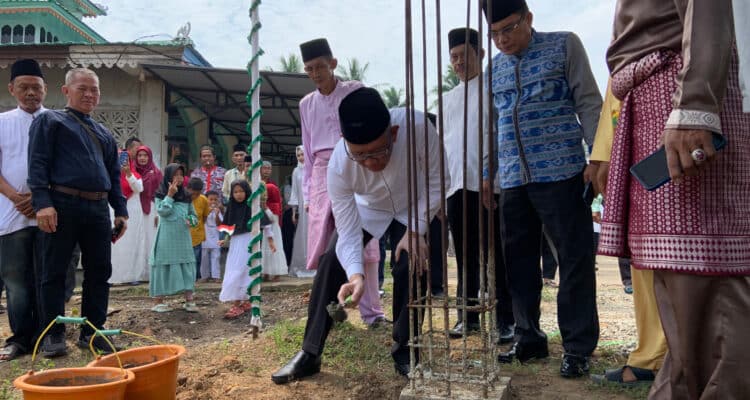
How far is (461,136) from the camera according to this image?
391cm

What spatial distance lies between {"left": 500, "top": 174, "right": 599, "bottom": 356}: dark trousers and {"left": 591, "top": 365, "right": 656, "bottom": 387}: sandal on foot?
0.16 meters

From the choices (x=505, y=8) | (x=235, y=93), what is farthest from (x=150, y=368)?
(x=235, y=93)

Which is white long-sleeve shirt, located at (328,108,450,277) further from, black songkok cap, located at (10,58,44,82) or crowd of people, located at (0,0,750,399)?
black songkok cap, located at (10,58,44,82)

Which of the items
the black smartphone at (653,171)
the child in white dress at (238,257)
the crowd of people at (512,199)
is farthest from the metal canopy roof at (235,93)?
the black smartphone at (653,171)

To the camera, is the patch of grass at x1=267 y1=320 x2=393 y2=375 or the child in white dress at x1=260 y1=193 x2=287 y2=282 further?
the child in white dress at x1=260 y1=193 x2=287 y2=282

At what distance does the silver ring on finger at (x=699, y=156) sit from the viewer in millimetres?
1501

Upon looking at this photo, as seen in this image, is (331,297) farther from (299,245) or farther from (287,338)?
(299,245)

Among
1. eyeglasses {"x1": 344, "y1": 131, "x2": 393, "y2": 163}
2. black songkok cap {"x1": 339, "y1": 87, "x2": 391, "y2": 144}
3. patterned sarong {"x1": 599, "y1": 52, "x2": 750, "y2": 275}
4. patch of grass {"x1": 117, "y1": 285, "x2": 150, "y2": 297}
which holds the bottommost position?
patch of grass {"x1": 117, "y1": 285, "x2": 150, "y2": 297}

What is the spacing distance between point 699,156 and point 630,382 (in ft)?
4.95

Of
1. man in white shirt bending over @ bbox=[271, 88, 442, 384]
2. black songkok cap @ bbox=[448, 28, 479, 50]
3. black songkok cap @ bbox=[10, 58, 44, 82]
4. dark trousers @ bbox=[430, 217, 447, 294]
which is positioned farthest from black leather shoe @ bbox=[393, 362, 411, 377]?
black songkok cap @ bbox=[10, 58, 44, 82]

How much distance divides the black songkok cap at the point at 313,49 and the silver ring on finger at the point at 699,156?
10.1ft

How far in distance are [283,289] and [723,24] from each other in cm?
615

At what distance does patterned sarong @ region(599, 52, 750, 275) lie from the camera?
5.26 feet

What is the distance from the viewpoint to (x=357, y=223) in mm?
3006
